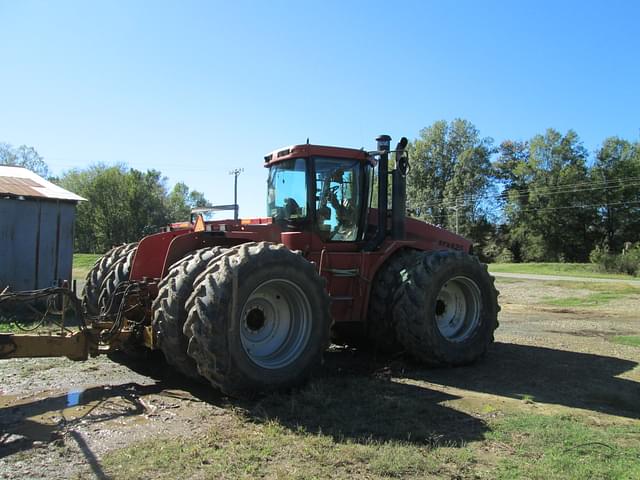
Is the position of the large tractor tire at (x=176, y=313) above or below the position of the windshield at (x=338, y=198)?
below

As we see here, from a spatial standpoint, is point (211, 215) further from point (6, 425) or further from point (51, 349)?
point (6, 425)

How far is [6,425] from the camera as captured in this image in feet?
15.4

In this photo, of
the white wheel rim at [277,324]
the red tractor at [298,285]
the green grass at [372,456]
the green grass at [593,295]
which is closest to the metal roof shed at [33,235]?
the red tractor at [298,285]

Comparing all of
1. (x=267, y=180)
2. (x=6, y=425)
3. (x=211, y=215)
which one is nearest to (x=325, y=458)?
(x=6, y=425)

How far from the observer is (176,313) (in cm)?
521

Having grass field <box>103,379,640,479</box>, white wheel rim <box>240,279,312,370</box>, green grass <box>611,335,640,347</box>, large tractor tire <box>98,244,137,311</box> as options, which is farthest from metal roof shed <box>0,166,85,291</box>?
green grass <box>611,335,640,347</box>

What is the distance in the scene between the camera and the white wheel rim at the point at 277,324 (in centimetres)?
574

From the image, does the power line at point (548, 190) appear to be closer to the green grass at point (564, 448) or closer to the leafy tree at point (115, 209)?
the leafy tree at point (115, 209)

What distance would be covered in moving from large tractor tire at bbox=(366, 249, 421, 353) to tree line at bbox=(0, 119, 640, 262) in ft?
162

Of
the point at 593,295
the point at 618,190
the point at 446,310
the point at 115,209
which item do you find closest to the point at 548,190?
the point at 618,190

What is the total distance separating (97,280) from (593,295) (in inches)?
679

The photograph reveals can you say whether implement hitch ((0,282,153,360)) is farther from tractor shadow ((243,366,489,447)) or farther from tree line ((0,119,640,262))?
tree line ((0,119,640,262))

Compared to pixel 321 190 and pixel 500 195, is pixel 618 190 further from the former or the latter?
pixel 321 190

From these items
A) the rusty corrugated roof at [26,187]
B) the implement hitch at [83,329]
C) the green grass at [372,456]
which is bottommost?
the green grass at [372,456]
